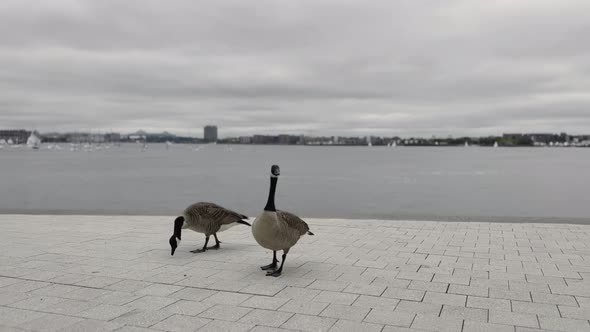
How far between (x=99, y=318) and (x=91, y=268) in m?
2.45

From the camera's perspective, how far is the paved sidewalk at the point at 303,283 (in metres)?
5.61

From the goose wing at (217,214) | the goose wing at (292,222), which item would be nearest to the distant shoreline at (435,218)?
the goose wing at (217,214)

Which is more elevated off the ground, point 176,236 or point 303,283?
point 176,236

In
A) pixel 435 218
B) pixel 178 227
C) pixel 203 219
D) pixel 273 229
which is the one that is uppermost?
pixel 273 229

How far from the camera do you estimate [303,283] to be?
7258mm

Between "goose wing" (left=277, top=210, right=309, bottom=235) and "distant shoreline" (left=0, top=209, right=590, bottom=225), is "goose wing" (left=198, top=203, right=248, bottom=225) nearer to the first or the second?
"goose wing" (left=277, top=210, right=309, bottom=235)

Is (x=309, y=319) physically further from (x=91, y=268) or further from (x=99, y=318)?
(x=91, y=268)

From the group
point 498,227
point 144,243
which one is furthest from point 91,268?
point 498,227

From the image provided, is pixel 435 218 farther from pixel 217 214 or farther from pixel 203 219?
pixel 203 219

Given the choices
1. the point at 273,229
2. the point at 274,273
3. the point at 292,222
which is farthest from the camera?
the point at 292,222

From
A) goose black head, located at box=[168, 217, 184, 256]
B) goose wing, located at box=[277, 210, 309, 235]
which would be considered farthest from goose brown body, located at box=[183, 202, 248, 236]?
goose wing, located at box=[277, 210, 309, 235]

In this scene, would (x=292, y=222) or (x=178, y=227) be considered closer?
(x=292, y=222)

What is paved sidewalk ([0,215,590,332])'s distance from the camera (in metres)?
5.61

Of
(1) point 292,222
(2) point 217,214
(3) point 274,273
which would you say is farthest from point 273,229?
(2) point 217,214
